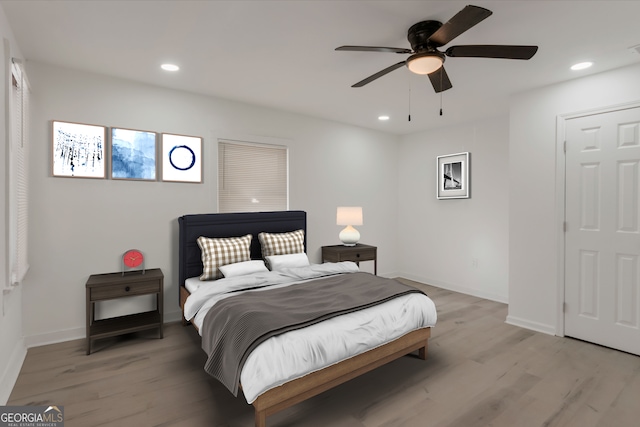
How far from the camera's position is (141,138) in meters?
3.52

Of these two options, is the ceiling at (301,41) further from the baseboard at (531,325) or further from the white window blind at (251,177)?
the baseboard at (531,325)

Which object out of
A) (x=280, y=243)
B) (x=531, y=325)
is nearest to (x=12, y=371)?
(x=280, y=243)

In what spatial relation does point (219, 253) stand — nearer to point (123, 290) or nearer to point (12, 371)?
point (123, 290)

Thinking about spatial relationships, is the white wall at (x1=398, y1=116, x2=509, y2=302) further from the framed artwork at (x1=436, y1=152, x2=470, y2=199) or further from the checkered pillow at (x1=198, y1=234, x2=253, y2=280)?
the checkered pillow at (x1=198, y1=234, x2=253, y2=280)

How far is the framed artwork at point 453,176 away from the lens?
500cm

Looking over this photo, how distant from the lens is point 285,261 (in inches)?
146

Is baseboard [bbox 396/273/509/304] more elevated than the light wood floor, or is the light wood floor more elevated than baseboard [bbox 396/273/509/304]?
baseboard [bbox 396/273/509/304]

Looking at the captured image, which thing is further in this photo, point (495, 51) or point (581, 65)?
point (581, 65)

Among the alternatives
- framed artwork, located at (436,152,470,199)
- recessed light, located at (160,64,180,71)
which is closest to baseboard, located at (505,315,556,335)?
framed artwork, located at (436,152,470,199)

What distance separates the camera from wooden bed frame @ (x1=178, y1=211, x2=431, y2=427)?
1.95 m

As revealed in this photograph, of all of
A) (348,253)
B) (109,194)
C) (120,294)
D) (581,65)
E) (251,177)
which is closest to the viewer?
(581,65)

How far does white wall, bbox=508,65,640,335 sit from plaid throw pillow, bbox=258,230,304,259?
8.24 ft

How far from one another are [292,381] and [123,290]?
6.70 ft

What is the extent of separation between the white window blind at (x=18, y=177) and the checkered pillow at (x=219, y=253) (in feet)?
4.70
